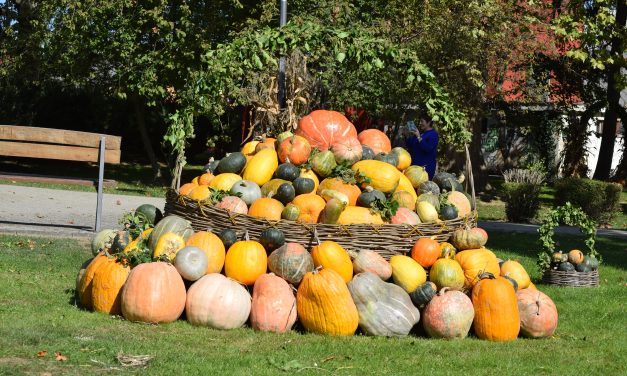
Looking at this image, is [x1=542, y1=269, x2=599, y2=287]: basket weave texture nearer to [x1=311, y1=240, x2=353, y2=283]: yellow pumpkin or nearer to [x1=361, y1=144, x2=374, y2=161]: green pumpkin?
[x1=361, y1=144, x2=374, y2=161]: green pumpkin

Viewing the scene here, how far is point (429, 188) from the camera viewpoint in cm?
844

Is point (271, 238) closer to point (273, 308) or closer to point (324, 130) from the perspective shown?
point (273, 308)

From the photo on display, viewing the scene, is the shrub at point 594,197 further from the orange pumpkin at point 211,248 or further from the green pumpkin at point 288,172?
Answer: the orange pumpkin at point 211,248

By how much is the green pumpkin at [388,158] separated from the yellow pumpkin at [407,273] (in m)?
1.42

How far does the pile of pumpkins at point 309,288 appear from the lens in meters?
6.79

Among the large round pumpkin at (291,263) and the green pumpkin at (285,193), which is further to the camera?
the green pumpkin at (285,193)

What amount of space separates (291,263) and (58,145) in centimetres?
613

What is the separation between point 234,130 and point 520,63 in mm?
8244

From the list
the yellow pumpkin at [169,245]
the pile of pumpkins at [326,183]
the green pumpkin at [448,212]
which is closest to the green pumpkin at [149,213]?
the pile of pumpkins at [326,183]

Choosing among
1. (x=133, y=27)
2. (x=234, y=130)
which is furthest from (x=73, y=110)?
(x=133, y=27)

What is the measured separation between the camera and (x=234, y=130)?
25.8m

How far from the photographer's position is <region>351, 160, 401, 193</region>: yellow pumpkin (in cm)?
803

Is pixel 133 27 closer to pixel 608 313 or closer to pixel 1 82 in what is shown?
pixel 1 82

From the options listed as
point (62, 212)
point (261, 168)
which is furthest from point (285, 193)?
point (62, 212)
